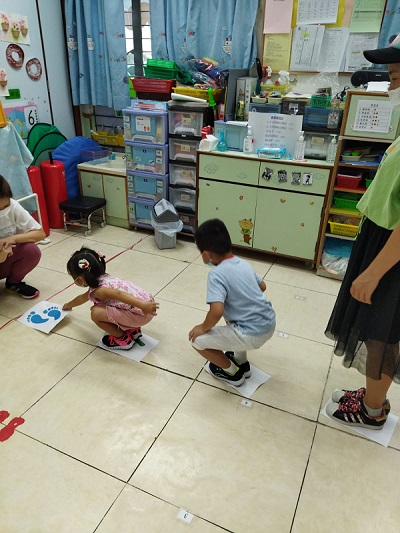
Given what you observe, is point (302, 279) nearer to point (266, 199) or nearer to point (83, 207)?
point (266, 199)

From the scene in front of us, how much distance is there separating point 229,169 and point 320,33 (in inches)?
48.2

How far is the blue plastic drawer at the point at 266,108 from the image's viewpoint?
290 centimetres

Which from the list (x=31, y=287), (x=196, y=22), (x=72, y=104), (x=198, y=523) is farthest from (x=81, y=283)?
(x=72, y=104)

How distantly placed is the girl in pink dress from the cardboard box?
1.85 m

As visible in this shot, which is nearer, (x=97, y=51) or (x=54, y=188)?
(x=54, y=188)

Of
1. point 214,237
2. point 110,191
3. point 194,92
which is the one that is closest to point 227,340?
point 214,237

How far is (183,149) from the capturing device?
3242 mm

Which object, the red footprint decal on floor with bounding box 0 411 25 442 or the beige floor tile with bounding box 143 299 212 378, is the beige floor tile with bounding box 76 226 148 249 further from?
the red footprint decal on floor with bounding box 0 411 25 442

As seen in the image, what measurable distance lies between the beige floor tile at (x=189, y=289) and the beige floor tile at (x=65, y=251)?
0.68 metres

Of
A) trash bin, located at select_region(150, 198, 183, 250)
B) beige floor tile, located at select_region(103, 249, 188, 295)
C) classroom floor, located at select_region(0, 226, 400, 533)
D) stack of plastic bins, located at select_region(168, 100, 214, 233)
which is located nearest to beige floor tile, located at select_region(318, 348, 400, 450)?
classroom floor, located at select_region(0, 226, 400, 533)

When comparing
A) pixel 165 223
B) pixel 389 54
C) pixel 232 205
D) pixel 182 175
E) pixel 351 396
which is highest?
pixel 389 54

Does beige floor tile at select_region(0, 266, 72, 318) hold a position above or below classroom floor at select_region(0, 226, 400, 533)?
below

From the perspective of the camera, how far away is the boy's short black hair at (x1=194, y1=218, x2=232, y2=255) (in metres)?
1.57

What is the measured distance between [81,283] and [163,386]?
0.65 m
